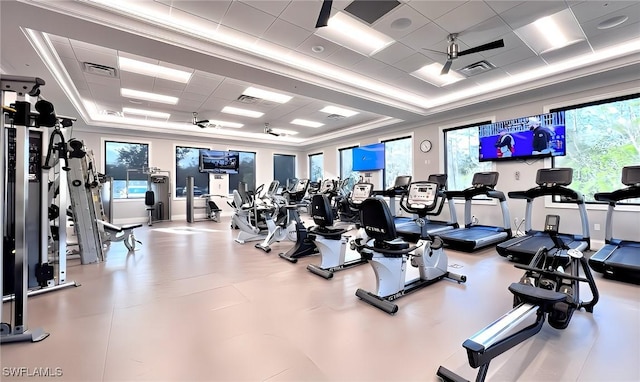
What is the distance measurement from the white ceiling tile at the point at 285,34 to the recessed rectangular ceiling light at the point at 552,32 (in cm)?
296

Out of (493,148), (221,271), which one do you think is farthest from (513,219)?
(221,271)

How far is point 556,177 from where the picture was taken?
4645 millimetres

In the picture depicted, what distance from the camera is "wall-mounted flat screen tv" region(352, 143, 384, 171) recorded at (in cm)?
931

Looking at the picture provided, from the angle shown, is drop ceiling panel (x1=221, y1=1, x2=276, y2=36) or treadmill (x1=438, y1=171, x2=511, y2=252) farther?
treadmill (x1=438, y1=171, x2=511, y2=252)

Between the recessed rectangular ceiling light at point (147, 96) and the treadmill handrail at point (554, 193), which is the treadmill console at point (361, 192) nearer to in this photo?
the treadmill handrail at point (554, 193)

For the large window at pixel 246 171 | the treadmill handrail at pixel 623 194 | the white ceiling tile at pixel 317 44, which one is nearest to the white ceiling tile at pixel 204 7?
the white ceiling tile at pixel 317 44

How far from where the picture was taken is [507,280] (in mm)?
3504

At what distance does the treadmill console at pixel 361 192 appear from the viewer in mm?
6105

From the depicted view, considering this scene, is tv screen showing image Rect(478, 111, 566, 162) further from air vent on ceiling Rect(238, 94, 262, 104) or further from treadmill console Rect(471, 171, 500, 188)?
air vent on ceiling Rect(238, 94, 262, 104)

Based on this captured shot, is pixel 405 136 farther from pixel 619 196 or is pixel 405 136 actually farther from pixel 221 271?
pixel 221 271

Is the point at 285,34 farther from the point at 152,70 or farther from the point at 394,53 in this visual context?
the point at 152,70

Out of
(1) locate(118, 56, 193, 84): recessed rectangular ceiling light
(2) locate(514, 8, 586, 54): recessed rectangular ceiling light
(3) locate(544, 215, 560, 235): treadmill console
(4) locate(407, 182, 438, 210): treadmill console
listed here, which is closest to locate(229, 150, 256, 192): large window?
(1) locate(118, 56, 193, 84): recessed rectangular ceiling light

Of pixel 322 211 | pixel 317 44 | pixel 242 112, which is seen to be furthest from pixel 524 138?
pixel 242 112

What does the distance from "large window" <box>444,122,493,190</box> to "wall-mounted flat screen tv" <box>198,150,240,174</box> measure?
7.67 metres
